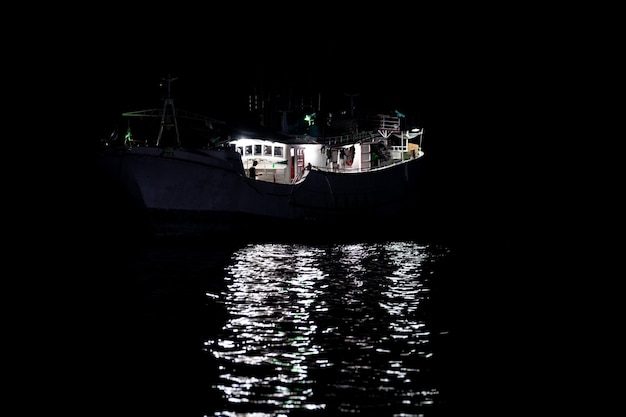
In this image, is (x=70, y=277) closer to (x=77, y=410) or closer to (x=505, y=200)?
(x=77, y=410)

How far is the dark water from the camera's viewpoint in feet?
43.5

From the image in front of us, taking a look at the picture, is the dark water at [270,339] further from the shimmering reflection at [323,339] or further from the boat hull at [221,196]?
the boat hull at [221,196]

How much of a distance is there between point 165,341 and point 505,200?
2306 inches

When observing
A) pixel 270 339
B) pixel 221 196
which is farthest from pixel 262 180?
pixel 270 339

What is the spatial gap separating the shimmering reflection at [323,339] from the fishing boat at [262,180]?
772 centimetres

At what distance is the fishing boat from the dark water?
6.91 meters

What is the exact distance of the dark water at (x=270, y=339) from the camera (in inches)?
522

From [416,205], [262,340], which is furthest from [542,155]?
[262,340]

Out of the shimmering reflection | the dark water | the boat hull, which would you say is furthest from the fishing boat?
the shimmering reflection

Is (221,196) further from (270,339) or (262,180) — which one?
(270,339)

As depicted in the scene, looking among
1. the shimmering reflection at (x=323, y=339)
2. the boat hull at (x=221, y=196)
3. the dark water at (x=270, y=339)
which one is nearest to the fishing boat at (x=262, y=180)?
the boat hull at (x=221, y=196)

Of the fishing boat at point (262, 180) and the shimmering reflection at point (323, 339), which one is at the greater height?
the fishing boat at point (262, 180)

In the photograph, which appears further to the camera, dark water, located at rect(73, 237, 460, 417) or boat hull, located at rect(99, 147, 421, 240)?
boat hull, located at rect(99, 147, 421, 240)

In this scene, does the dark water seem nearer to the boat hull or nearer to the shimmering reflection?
the shimmering reflection
